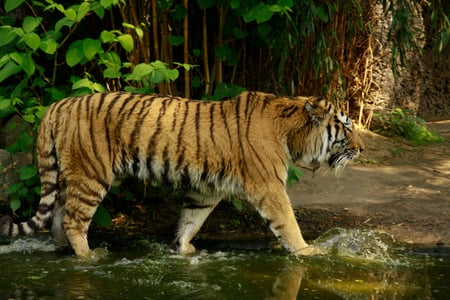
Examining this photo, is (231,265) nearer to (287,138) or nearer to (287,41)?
(287,138)

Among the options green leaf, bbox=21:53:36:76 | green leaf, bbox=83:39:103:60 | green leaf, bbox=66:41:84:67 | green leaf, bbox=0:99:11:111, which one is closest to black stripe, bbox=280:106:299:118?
green leaf, bbox=83:39:103:60

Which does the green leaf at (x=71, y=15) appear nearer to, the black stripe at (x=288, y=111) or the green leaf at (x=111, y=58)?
the green leaf at (x=111, y=58)

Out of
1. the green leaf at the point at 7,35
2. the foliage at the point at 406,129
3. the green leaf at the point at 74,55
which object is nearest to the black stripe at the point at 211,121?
the green leaf at the point at 74,55

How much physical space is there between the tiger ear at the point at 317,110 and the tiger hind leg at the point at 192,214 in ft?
2.88

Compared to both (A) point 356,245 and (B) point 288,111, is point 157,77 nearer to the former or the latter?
(B) point 288,111

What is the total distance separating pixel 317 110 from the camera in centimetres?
580

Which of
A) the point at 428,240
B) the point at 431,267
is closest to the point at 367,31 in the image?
the point at 428,240

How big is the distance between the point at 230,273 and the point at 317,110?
1381 mm

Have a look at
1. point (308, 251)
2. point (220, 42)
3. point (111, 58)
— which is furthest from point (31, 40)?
point (308, 251)

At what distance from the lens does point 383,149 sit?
346 inches

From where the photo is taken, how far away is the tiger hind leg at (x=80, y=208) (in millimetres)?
5555

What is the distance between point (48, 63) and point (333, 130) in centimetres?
245

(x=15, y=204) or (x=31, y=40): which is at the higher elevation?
(x=31, y=40)

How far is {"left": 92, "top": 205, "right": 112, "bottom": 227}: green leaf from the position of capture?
6141 millimetres
